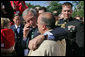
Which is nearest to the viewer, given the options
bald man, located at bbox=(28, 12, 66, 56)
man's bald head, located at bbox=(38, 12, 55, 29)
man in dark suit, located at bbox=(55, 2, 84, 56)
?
bald man, located at bbox=(28, 12, 66, 56)

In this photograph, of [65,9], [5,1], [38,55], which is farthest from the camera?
[5,1]

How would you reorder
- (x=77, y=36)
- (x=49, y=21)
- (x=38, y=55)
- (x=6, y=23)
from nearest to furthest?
(x=38, y=55) < (x=49, y=21) < (x=6, y=23) < (x=77, y=36)

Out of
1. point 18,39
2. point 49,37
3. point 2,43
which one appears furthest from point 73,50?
point 49,37

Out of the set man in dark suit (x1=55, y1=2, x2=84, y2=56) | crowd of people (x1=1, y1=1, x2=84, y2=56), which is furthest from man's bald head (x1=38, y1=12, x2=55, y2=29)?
man in dark suit (x1=55, y1=2, x2=84, y2=56)

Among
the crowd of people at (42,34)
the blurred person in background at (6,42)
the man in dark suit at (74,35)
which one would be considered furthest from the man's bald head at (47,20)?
the man in dark suit at (74,35)

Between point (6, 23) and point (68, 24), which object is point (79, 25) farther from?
point (6, 23)

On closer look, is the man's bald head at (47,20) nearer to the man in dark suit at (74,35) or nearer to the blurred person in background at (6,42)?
the blurred person in background at (6,42)

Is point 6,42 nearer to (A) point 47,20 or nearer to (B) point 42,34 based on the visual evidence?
(B) point 42,34

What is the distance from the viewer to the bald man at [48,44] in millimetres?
2229

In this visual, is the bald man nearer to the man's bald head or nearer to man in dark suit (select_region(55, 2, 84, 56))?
the man's bald head

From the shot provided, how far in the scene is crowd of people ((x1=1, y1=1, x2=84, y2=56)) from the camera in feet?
7.56

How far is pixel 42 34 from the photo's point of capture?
2.48 meters

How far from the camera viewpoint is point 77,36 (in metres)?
3.74

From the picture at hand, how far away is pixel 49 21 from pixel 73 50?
1568 millimetres
